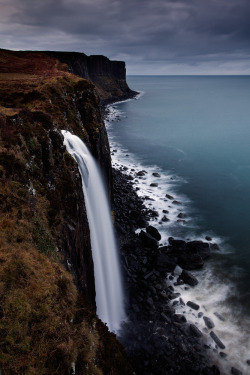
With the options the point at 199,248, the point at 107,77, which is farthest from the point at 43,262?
the point at 107,77

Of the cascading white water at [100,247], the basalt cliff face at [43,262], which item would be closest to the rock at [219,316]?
the cascading white water at [100,247]

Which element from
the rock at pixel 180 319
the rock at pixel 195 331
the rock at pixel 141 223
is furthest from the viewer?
the rock at pixel 141 223

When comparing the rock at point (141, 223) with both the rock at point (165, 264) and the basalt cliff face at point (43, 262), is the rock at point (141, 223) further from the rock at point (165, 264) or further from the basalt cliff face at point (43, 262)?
the basalt cliff face at point (43, 262)

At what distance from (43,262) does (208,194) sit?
→ 34.0 m

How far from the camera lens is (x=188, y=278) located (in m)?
22.2

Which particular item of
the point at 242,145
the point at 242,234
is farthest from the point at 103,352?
the point at 242,145

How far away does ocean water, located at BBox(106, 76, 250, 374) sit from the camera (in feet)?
64.6

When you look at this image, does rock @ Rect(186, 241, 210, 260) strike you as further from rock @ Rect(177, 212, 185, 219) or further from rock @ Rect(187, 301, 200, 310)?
rock @ Rect(177, 212, 185, 219)

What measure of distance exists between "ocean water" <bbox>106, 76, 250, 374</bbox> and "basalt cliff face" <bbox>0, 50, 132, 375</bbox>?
10905mm

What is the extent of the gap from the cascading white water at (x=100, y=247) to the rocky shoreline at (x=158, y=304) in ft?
3.34

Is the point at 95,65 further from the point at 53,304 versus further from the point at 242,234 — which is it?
the point at 53,304

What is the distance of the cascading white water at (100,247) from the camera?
1839 centimetres

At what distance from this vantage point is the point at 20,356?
6.60 meters

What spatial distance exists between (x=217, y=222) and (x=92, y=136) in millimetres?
19057
